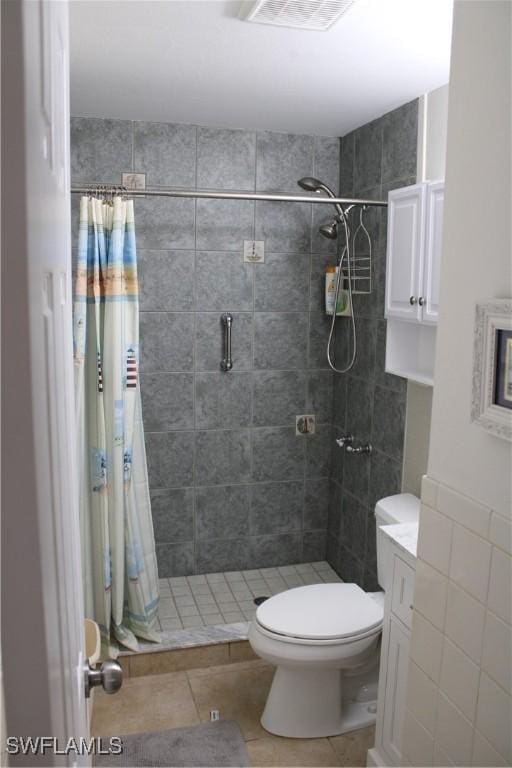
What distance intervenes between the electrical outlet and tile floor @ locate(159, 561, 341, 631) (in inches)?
30.6

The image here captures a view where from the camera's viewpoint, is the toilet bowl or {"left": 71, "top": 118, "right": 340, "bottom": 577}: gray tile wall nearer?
the toilet bowl

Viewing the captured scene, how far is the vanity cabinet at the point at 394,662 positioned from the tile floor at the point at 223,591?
40.8 inches

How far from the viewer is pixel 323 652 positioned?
2.47 m

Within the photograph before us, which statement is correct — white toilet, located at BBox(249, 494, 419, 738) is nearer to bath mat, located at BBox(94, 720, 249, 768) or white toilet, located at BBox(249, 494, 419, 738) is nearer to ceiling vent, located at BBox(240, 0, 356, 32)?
bath mat, located at BBox(94, 720, 249, 768)

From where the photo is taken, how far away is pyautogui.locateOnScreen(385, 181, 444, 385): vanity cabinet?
8.36 ft

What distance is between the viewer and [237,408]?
146 inches

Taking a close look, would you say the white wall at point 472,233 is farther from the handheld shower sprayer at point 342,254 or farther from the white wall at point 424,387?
the handheld shower sprayer at point 342,254

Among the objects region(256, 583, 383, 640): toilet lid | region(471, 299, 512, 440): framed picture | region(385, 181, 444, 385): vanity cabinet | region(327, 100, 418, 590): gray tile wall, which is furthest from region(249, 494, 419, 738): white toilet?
region(471, 299, 512, 440): framed picture

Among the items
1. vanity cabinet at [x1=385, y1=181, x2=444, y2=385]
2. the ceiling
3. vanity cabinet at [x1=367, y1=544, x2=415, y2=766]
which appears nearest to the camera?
the ceiling

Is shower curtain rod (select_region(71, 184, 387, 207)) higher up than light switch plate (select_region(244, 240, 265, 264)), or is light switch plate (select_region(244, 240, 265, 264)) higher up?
shower curtain rod (select_region(71, 184, 387, 207))

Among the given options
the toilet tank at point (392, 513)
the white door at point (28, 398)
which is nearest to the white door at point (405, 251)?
the toilet tank at point (392, 513)

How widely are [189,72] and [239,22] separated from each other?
59 cm

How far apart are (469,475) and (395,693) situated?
1197mm

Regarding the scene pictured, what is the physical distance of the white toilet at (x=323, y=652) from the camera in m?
2.48
